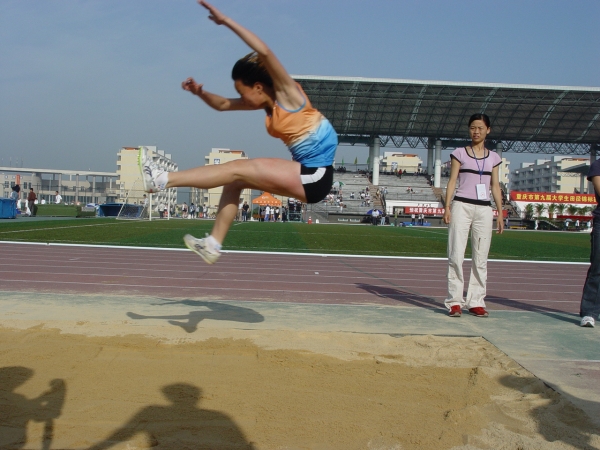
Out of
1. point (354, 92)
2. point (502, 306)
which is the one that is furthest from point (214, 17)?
point (354, 92)

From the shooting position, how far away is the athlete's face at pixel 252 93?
3.73m

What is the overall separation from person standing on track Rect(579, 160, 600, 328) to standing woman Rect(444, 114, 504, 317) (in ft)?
2.77

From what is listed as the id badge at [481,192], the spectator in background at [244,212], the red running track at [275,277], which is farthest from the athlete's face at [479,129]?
the spectator in background at [244,212]

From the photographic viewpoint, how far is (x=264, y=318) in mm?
5113

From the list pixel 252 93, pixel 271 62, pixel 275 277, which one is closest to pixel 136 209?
pixel 275 277

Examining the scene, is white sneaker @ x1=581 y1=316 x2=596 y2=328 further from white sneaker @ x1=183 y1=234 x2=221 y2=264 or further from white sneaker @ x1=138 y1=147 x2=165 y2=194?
white sneaker @ x1=138 y1=147 x2=165 y2=194

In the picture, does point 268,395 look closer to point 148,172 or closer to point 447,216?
point 148,172

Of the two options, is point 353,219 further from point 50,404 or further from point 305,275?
point 50,404

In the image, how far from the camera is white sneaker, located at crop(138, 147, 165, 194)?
392cm

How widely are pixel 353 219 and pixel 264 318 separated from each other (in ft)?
144

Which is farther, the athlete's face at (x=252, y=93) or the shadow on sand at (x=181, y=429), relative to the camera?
the athlete's face at (x=252, y=93)

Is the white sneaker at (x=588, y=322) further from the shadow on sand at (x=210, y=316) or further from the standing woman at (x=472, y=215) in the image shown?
the shadow on sand at (x=210, y=316)

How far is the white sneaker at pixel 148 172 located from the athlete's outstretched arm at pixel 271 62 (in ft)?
3.29

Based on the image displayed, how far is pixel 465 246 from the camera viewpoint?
5641mm
